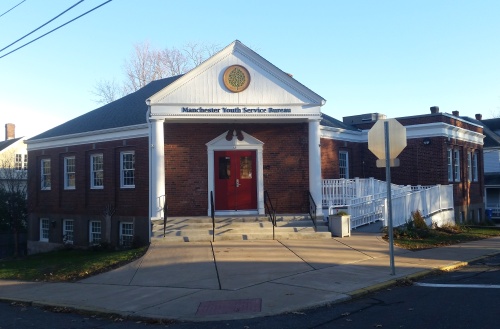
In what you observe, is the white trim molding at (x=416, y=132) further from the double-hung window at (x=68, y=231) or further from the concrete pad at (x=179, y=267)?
the double-hung window at (x=68, y=231)

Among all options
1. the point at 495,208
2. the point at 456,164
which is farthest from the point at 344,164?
the point at 495,208

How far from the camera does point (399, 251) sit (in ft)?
48.6

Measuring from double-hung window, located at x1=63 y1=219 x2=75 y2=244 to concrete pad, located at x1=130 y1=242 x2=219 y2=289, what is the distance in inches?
352

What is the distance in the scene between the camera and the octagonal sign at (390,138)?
11445 mm

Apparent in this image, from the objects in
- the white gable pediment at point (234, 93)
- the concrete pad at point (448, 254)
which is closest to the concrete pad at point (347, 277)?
the concrete pad at point (448, 254)

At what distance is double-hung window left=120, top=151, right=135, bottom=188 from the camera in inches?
803

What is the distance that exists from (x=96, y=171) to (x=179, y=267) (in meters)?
10.6

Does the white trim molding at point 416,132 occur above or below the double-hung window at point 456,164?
above

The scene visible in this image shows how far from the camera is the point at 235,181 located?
62.2 feet

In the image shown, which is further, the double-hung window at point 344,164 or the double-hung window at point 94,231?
the double-hung window at point 344,164

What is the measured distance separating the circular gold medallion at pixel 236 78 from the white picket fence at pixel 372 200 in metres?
5.13

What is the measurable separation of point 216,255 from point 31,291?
454cm

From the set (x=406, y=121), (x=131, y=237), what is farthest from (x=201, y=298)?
(x=406, y=121)

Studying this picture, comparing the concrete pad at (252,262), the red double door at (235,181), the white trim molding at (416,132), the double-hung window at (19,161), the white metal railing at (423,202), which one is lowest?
the concrete pad at (252,262)
